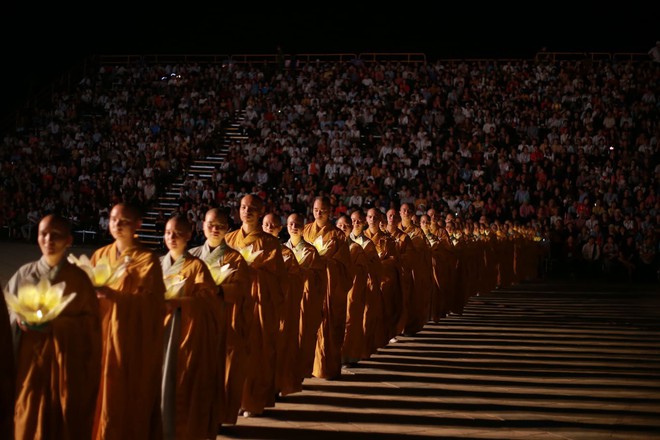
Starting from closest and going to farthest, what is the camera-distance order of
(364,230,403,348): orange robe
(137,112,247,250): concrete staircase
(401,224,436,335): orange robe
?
(364,230,403,348): orange robe
(401,224,436,335): orange robe
(137,112,247,250): concrete staircase

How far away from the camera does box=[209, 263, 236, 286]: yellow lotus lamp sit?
6.25m

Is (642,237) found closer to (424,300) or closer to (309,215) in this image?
(309,215)

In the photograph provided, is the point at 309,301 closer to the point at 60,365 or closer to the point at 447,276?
the point at 60,365

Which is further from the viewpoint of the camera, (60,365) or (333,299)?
(333,299)

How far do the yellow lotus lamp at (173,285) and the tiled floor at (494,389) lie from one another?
4.33 ft

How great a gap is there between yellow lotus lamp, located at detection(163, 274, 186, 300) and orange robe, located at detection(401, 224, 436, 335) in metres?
7.17

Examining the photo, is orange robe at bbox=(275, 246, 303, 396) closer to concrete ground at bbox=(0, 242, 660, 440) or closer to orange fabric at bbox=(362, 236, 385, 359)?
concrete ground at bbox=(0, 242, 660, 440)

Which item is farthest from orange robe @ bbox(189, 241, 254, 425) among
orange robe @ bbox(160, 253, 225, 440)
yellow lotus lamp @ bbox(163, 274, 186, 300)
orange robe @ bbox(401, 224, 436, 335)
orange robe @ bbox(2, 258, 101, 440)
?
orange robe @ bbox(401, 224, 436, 335)

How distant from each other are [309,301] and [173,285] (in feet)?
9.51

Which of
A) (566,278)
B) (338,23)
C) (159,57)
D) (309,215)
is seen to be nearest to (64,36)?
(159,57)

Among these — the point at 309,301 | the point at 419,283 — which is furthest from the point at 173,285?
the point at 419,283

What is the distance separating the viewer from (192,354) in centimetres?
584

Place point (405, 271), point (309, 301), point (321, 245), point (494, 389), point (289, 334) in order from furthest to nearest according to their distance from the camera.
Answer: point (405, 271)
point (321, 245)
point (494, 389)
point (309, 301)
point (289, 334)

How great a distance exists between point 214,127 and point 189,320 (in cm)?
2547
